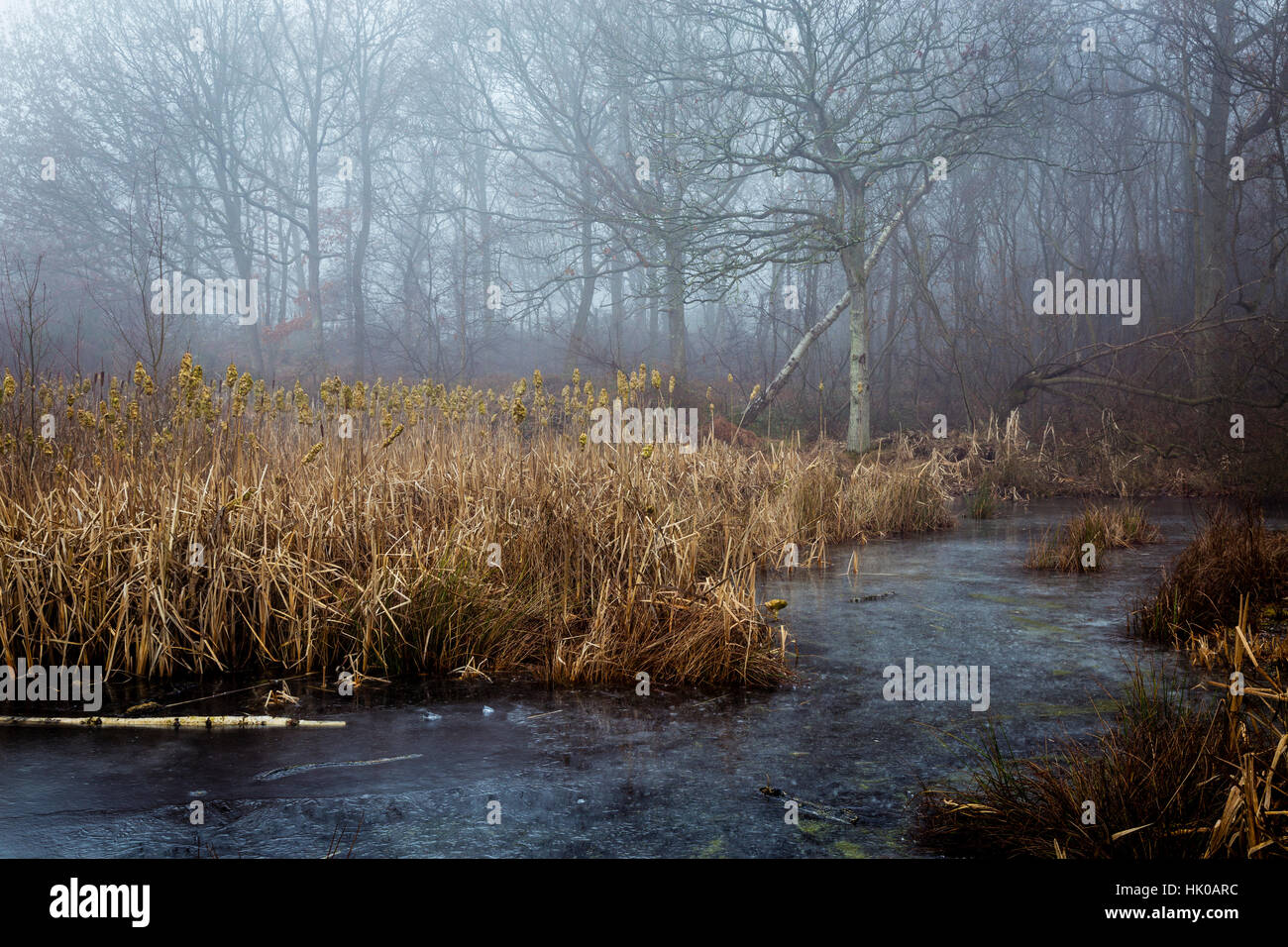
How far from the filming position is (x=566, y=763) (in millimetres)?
4070

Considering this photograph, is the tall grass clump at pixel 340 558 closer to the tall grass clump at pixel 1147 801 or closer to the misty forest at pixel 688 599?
→ the misty forest at pixel 688 599

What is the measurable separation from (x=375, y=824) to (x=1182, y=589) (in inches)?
194

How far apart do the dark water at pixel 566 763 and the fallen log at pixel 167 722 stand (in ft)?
0.20

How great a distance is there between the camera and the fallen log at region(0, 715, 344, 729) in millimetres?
4473

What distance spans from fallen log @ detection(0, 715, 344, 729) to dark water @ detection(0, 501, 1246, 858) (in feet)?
0.20

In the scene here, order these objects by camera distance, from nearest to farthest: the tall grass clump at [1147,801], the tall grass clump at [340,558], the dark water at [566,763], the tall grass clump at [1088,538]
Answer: the tall grass clump at [1147,801] → the dark water at [566,763] → the tall grass clump at [340,558] → the tall grass clump at [1088,538]

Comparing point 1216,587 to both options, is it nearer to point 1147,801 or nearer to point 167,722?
point 1147,801

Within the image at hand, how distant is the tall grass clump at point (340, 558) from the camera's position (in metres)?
5.28

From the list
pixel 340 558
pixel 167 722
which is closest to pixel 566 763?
pixel 167 722

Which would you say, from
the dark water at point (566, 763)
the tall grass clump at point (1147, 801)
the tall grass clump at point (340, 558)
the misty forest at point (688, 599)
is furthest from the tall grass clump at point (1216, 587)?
the tall grass clump at point (1147, 801)

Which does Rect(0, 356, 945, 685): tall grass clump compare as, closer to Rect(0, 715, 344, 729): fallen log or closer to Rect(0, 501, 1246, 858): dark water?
Rect(0, 501, 1246, 858): dark water
